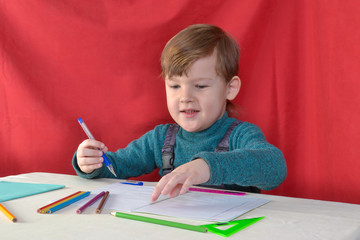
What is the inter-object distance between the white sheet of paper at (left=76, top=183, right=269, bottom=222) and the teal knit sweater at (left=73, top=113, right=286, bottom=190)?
4cm

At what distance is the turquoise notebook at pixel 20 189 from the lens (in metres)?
0.79

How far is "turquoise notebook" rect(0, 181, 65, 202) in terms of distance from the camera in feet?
2.60

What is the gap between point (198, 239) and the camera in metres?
0.52

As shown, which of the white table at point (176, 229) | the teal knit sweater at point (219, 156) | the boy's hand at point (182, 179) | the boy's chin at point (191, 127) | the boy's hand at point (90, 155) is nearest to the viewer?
the white table at point (176, 229)

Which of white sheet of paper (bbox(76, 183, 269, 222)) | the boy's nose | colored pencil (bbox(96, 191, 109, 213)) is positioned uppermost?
the boy's nose

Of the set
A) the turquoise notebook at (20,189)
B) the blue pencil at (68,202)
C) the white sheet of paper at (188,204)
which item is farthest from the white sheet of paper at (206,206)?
the turquoise notebook at (20,189)

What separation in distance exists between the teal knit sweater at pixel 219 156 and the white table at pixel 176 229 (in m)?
0.09

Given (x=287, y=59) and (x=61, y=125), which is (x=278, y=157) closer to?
(x=287, y=59)

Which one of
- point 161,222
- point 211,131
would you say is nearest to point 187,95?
point 211,131

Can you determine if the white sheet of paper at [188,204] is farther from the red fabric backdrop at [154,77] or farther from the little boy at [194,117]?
the red fabric backdrop at [154,77]

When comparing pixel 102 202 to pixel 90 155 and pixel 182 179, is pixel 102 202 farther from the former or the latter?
pixel 90 155

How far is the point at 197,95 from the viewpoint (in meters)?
1.06

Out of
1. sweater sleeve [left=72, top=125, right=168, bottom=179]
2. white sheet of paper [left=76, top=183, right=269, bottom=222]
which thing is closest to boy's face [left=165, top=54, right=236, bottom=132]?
sweater sleeve [left=72, top=125, right=168, bottom=179]

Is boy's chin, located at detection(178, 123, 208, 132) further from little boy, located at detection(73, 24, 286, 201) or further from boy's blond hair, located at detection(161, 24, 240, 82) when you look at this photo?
boy's blond hair, located at detection(161, 24, 240, 82)
